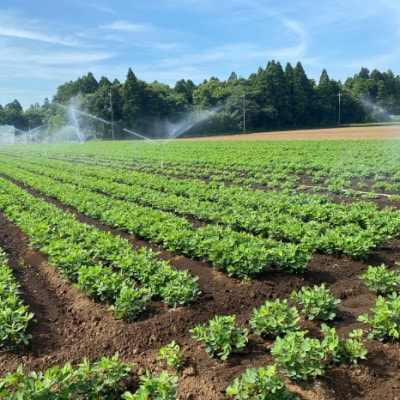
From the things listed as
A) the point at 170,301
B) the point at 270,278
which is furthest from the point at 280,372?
the point at 270,278

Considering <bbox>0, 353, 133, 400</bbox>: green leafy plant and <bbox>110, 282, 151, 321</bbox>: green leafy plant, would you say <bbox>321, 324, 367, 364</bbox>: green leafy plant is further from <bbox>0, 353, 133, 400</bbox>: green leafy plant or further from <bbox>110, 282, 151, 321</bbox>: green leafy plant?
<bbox>110, 282, 151, 321</bbox>: green leafy plant

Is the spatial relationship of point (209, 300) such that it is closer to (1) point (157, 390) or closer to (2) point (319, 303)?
(2) point (319, 303)

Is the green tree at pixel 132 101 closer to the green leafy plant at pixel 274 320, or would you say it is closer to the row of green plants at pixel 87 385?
the green leafy plant at pixel 274 320

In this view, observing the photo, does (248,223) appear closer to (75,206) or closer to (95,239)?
(95,239)

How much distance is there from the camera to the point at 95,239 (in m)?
8.18

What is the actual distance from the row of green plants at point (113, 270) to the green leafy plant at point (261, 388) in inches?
86.2

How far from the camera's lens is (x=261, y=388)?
3.53 m

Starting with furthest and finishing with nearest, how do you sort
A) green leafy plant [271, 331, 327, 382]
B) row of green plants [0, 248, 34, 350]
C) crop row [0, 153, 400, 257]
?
crop row [0, 153, 400, 257], row of green plants [0, 248, 34, 350], green leafy plant [271, 331, 327, 382]

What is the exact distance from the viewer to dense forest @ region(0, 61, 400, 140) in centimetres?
7731

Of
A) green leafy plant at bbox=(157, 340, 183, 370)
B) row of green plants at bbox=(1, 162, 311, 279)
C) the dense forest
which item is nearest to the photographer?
green leafy plant at bbox=(157, 340, 183, 370)

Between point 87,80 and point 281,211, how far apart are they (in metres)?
101

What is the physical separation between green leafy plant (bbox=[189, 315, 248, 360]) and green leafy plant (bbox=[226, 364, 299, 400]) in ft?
2.37

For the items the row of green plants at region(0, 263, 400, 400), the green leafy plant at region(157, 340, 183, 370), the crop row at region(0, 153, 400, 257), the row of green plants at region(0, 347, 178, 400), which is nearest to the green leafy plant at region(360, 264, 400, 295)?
the row of green plants at region(0, 263, 400, 400)

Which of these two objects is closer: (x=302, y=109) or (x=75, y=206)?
(x=75, y=206)
